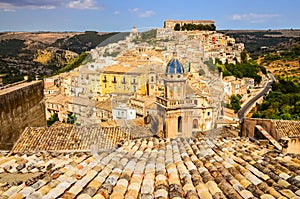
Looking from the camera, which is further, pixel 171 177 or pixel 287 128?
pixel 287 128

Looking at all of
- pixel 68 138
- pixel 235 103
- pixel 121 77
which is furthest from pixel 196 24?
pixel 68 138

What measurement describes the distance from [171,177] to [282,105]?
22.6m

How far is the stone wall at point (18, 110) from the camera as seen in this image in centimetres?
637

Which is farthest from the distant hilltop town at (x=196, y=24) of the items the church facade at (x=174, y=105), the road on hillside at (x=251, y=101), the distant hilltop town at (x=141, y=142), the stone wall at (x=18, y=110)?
the stone wall at (x=18, y=110)

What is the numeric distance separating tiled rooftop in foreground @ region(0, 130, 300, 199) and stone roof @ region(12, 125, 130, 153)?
3.98m

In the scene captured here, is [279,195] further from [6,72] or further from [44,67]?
[44,67]

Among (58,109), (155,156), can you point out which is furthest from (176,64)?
(58,109)

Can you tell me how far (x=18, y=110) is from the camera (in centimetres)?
695

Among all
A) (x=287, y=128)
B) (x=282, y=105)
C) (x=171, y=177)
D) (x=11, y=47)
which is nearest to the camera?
(x=171, y=177)

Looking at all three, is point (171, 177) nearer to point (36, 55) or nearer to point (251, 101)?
point (251, 101)

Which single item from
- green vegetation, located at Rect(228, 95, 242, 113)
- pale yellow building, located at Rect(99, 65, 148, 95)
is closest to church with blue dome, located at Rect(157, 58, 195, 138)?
pale yellow building, located at Rect(99, 65, 148, 95)

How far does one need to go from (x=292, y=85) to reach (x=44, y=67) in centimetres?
3841

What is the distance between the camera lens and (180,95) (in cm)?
796

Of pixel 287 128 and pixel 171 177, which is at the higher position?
pixel 171 177
